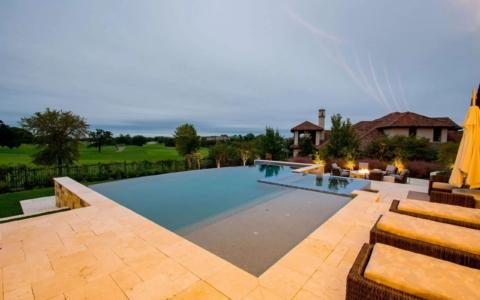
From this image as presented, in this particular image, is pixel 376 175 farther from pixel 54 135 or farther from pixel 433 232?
pixel 54 135

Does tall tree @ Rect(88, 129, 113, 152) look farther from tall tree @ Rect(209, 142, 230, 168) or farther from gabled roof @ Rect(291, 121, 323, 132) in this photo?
gabled roof @ Rect(291, 121, 323, 132)

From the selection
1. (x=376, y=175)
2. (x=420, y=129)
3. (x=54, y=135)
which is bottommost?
(x=376, y=175)

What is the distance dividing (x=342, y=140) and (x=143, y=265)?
47.7 ft

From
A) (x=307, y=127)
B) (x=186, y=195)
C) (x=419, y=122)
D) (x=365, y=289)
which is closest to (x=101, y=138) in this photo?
(x=307, y=127)

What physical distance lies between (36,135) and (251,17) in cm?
1344

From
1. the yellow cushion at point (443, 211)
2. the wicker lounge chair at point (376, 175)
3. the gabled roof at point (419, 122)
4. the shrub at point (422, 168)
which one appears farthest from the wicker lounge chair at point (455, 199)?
the gabled roof at point (419, 122)

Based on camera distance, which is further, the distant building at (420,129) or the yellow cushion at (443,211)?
the distant building at (420,129)

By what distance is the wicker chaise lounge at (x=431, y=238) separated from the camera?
2162 millimetres

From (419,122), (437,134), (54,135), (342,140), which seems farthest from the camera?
(419,122)

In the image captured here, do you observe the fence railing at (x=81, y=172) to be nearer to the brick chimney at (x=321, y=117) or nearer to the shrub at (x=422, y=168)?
the shrub at (x=422, y=168)

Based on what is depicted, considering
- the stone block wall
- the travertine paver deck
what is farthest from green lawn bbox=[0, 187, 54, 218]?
the travertine paver deck

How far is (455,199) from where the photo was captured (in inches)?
175

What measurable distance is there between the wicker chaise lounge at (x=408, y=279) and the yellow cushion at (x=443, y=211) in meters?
1.72

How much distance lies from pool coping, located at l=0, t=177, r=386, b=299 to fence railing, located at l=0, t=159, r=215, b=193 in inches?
350
